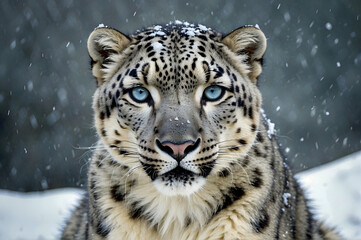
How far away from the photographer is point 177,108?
13.8ft

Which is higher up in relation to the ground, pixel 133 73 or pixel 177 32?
pixel 177 32

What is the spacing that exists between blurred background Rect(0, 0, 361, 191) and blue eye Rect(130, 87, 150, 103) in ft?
20.8

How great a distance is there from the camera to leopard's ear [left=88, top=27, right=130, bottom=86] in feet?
15.5

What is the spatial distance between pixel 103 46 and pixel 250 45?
1.30m

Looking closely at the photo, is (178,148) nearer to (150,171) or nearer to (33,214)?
(150,171)

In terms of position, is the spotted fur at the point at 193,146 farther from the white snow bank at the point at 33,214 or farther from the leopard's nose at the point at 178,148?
the white snow bank at the point at 33,214

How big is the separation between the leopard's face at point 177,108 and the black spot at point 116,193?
232mm

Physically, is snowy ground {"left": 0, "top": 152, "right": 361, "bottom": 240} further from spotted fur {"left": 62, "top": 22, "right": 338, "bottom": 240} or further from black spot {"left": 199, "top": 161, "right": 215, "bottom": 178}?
black spot {"left": 199, "top": 161, "right": 215, "bottom": 178}

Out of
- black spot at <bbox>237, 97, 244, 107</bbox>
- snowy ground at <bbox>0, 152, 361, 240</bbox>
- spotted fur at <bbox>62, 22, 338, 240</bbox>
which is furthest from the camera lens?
snowy ground at <bbox>0, 152, 361, 240</bbox>

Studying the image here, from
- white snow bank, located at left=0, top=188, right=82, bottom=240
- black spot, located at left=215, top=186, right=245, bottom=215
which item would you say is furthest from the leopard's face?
white snow bank, located at left=0, top=188, right=82, bottom=240

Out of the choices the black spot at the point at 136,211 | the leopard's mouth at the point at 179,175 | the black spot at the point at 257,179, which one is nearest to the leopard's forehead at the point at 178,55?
the leopard's mouth at the point at 179,175

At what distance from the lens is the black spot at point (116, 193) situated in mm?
4523

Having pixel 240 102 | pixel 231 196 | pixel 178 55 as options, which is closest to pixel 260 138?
pixel 240 102

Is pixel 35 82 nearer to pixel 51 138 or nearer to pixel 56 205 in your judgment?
pixel 51 138
